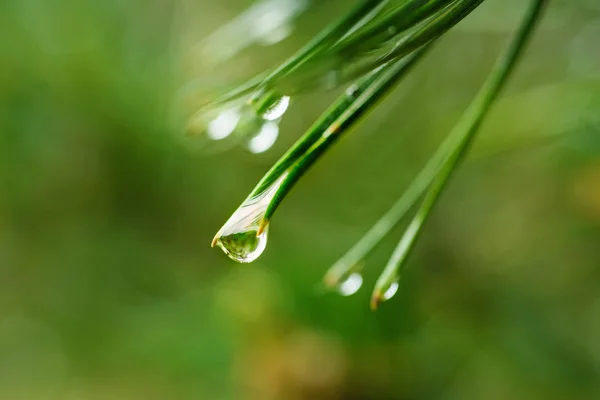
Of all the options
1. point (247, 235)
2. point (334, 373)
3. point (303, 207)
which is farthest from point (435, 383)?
point (247, 235)

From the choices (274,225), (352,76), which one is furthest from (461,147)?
(274,225)

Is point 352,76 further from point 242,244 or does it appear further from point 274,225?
point 274,225

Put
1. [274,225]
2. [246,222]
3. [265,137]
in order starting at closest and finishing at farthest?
1. [246,222]
2. [265,137]
3. [274,225]

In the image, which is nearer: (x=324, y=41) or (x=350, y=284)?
(x=324, y=41)

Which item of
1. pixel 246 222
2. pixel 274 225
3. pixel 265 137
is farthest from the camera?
pixel 274 225

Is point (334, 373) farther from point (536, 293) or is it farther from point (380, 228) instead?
point (380, 228)

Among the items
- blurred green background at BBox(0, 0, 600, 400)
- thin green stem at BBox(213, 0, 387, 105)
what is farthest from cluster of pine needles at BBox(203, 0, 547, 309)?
blurred green background at BBox(0, 0, 600, 400)
